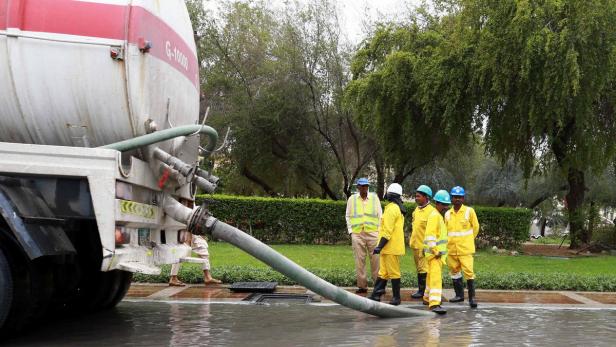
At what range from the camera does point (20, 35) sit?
5195mm

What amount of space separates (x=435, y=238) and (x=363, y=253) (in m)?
1.74

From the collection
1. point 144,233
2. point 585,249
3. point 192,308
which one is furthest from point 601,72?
point 144,233

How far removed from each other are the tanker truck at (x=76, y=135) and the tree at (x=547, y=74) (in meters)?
11.6

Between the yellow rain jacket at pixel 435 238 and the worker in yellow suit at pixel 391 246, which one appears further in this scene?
the worker in yellow suit at pixel 391 246

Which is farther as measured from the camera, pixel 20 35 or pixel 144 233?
pixel 144 233

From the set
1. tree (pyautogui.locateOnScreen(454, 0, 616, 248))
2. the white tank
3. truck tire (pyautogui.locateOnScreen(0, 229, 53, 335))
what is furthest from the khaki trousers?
tree (pyautogui.locateOnScreen(454, 0, 616, 248))

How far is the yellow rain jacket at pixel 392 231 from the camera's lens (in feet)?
26.6

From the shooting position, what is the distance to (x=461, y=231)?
27.2ft

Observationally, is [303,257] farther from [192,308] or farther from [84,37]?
[84,37]

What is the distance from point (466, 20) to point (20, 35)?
44.9 ft

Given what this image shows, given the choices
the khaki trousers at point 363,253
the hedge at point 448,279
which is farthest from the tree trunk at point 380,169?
the khaki trousers at point 363,253

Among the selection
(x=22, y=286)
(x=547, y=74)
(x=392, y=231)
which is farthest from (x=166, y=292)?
(x=547, y=74)

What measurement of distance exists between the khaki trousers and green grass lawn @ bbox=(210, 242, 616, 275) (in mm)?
2604

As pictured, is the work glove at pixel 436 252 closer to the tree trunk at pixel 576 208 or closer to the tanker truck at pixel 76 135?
the tanker truck at pixel 76 135
